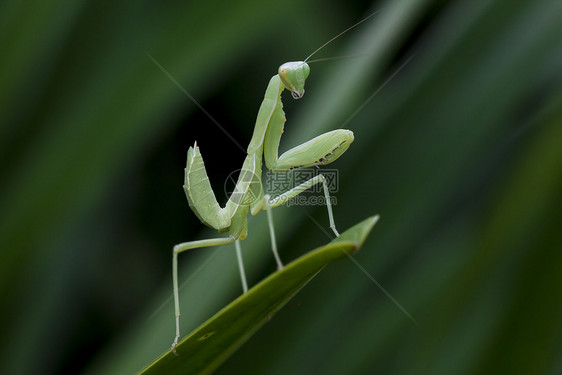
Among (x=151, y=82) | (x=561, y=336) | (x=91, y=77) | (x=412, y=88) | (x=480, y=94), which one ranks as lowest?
(x=561, y=336)

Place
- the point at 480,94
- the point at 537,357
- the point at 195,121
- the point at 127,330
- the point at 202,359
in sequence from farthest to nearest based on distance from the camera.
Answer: the point at 195,121 < the point at 127,330 < the point at 480,94 < the point at 537,357 < the point at 202,359

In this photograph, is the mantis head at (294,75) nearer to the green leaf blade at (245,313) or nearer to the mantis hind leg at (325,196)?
the mantis hind leg at (325,196)

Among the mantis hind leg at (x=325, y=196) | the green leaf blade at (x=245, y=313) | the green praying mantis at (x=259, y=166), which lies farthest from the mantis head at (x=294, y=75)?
the green leaf blade at (x=245, y=313)

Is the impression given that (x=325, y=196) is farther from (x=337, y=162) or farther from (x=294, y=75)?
(x=294, y=75)

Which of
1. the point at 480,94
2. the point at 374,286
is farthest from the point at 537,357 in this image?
the point at 480,94

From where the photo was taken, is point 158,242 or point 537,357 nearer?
point 537,357

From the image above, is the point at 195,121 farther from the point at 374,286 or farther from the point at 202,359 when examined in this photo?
the point at 202,359
